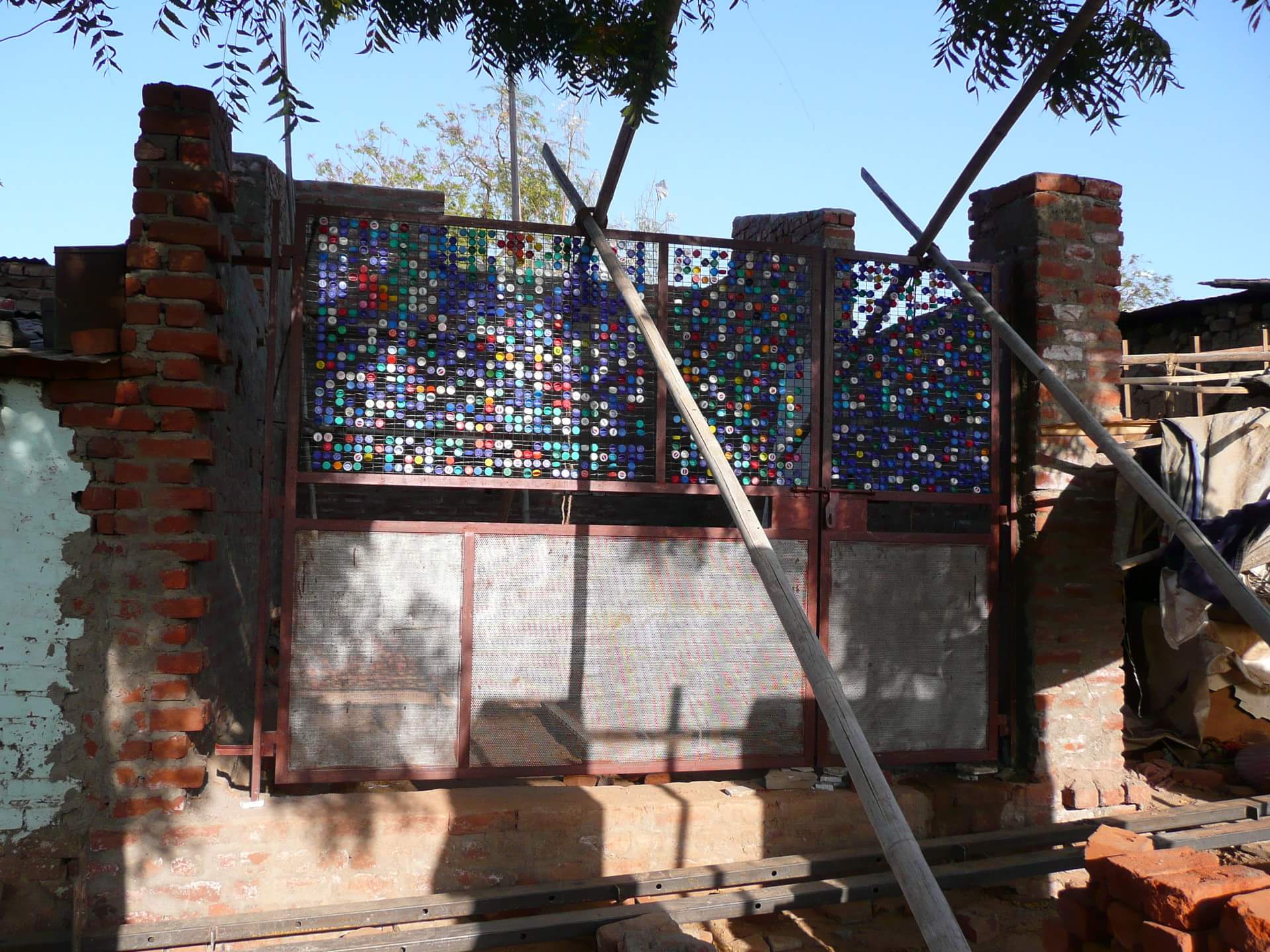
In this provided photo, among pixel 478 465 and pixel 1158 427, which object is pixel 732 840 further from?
pixel 1158 427

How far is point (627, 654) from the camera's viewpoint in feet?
14.3

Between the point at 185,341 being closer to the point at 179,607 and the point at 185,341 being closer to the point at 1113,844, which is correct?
the point at 179,607

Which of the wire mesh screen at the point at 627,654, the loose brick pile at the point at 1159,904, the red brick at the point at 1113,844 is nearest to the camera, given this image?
the loose brick pile at the point at 1159,904

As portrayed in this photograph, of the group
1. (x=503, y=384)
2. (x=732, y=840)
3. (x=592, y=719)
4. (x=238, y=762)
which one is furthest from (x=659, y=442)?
(x=238, y=762)

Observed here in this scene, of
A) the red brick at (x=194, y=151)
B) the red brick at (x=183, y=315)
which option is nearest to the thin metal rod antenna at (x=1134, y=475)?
the red brick at (x=194, y=151)

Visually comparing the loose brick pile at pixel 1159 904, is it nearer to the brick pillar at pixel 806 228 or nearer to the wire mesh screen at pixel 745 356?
the wire mesh screen at pixel 745 356

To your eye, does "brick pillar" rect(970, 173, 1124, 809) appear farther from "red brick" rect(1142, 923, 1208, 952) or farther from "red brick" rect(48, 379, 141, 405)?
"red brick" rect(48, 379, 141, 405)

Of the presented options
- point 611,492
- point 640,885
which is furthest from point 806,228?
point 640,885

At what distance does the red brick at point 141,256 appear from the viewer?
3.72 meters

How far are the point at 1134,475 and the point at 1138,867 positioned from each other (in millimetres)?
1450

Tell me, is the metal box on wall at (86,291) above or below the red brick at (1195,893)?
above

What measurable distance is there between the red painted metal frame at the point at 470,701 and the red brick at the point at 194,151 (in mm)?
1516

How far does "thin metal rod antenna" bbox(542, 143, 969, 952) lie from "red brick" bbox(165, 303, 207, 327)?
169 cm

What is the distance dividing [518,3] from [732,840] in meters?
4.00
